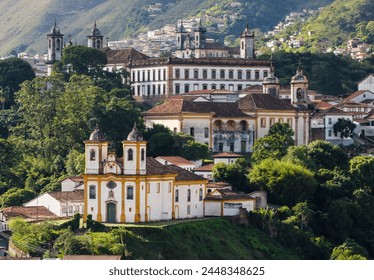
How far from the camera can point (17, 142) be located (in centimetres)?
11162

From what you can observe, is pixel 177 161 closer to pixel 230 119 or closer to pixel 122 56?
pixel 230 119

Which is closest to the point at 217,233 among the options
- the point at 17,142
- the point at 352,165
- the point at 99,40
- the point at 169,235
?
the point at 169,235

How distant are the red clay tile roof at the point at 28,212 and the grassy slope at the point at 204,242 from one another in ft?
29.8

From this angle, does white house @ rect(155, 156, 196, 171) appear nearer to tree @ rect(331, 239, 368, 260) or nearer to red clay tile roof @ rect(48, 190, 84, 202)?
red clay tile roof @ rect(48, 190, 84, 202)

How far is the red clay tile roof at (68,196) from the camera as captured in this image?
9200 cm

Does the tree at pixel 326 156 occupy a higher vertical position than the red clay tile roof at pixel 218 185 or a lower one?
higher

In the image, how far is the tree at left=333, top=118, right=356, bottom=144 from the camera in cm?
12019

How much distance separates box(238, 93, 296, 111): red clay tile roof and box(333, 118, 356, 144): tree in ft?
15.9

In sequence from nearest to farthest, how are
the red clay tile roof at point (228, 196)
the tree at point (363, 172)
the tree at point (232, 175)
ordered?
1. the red clay tile roof at point (228, 196)
2. the tree at point (232, 175)
3. the tree at point (363, 172)

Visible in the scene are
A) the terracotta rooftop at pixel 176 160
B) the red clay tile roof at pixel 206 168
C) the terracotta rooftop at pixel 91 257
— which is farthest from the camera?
the red clay tile roof at pixel 206 168

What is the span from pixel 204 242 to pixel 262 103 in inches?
1284

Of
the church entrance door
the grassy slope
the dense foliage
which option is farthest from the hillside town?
the grassy slope

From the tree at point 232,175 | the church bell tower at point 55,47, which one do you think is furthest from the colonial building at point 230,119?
the church bell tower at point 55,47

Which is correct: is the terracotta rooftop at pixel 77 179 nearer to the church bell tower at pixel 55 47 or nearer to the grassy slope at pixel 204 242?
the grassy slope at pixel 204 242
